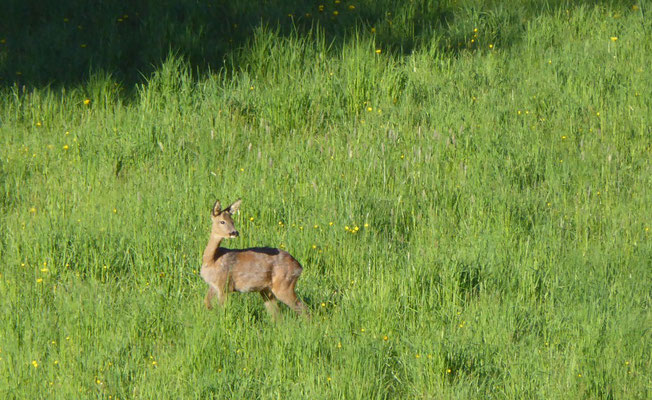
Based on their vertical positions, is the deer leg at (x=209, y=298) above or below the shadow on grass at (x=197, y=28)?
below

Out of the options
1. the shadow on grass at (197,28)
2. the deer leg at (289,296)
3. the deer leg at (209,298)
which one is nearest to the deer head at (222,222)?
the deer leg at (209,298)

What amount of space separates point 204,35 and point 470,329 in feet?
21.4

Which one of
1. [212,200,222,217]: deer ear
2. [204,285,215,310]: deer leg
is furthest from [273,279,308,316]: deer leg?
[212,200,222,217]: deer ear

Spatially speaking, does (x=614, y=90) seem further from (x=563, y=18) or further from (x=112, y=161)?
(x=112, y=161)

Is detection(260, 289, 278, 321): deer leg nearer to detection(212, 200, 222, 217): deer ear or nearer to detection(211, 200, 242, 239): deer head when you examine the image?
detection(211, 200, 242, 239): deer head

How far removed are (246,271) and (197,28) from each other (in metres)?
5.86

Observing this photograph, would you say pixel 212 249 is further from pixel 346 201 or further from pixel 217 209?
pixel 346 201

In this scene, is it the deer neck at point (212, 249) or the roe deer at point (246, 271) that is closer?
the roe deer at point (246, 271)

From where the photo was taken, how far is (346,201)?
815 centimetres

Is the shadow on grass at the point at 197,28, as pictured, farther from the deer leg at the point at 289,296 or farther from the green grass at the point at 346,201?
the deer leg at the point at 289,296

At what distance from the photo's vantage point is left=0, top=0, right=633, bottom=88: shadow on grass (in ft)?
37.2

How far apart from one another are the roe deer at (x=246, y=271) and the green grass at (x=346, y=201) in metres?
0.15

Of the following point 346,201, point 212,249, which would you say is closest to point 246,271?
point 212,249

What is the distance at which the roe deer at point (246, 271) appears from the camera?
6.65 m
